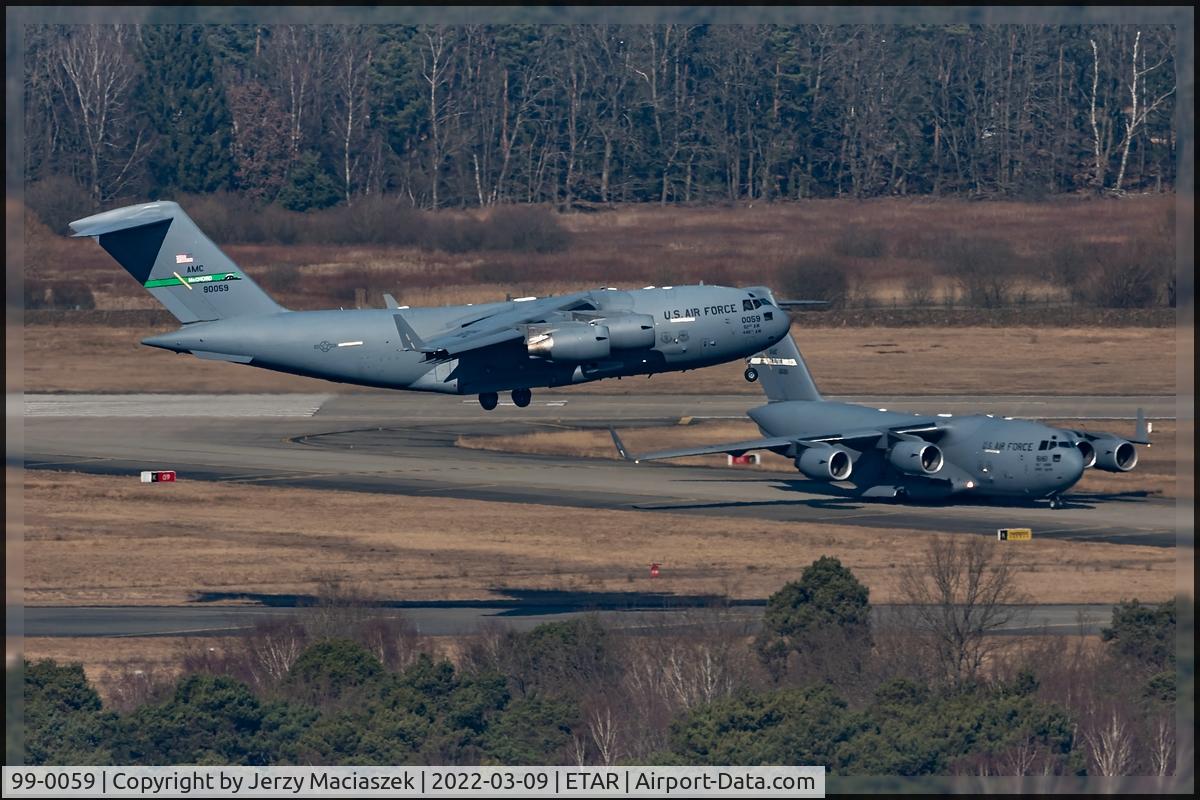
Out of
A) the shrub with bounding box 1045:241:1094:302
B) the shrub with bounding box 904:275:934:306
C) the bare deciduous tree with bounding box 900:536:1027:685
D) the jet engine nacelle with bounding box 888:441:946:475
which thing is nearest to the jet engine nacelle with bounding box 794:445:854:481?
the jet engine nacelle with bounding box 888:441:946:475

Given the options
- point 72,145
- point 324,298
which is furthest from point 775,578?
point 72,145

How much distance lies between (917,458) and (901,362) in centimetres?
2516

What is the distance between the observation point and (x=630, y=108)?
315ft

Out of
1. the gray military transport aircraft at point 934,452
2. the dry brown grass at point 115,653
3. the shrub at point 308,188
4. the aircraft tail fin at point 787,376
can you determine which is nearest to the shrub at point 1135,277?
the gray military transport aircraft at point 934,452

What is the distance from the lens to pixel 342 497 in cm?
6725

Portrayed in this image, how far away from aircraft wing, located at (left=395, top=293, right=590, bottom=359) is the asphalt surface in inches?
297

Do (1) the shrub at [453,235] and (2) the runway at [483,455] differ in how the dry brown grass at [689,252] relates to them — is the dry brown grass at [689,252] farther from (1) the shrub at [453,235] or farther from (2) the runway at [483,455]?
(2) the runway at [483,455]

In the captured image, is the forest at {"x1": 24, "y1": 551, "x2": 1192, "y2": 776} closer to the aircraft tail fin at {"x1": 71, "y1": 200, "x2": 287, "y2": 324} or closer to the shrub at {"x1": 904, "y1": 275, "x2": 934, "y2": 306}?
the aircraft tail fin at {"x1": 71, "y1": 200, "x2": 287, "y2": 324}

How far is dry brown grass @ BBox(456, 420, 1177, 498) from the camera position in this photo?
7394 cm

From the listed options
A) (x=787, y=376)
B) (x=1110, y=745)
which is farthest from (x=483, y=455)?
(x=1110, y=745)

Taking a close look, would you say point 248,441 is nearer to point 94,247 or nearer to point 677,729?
point 94,247

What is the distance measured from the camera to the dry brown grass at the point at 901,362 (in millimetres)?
82562

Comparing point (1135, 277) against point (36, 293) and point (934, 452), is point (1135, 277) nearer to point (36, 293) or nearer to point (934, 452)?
point (934, 452)

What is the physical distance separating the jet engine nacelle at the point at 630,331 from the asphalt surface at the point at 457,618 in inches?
295
